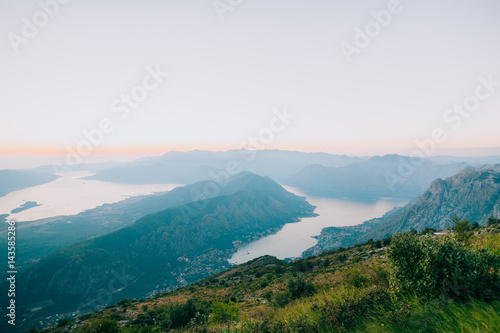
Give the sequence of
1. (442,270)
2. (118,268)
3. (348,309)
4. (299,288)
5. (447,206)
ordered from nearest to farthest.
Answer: (348,309), (442,270), (299,288), (118,268), (447,206)

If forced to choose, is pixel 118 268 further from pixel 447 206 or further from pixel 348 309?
pixel 447 206

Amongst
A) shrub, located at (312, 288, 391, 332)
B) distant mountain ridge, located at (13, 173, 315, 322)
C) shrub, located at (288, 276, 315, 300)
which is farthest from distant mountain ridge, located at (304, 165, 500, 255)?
shrub, located at (312, 288, 391, 332)

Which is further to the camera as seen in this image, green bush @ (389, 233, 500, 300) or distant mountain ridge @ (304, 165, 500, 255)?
distant mountain ridge @ (304, 165, 500, 255)

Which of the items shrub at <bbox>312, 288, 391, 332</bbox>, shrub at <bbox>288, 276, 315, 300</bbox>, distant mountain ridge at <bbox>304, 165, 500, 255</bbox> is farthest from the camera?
distant mountain ridge at <bbox>304, 165, 500, 255</bbox>

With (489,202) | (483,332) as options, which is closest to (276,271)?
(483,332)

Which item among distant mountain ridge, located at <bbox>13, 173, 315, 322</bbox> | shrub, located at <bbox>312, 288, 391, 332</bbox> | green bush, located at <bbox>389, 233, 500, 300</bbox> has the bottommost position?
distant mountain ridge, located at <bbox>13, 173, 315, 322</bbox>

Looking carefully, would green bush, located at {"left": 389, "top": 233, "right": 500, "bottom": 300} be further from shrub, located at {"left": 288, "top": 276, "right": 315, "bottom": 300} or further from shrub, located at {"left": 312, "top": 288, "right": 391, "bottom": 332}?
shrub, located at {"left": 288, "top": 276, "right": 315, "bottom": 300}

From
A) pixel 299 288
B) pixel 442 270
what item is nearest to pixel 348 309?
pixel 442 270
